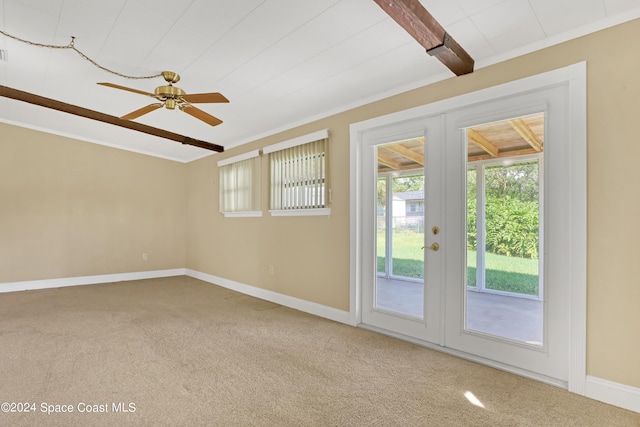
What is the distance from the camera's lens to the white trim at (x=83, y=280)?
542 centimetres

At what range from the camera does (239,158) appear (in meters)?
5.43

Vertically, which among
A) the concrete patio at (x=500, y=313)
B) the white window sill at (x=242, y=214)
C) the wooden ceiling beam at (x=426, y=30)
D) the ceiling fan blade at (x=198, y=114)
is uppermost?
the wooden ceiling beam at (x=426, y=30)

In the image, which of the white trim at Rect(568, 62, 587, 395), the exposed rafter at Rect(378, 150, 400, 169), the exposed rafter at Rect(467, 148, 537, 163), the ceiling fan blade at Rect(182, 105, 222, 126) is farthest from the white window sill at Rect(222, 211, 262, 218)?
the white trim at Rect(568, 62, 587, 395)

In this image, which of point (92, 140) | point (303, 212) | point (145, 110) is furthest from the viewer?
point (92, 140)

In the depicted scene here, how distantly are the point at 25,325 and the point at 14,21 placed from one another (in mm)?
3051

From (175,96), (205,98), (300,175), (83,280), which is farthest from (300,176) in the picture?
(83,280)

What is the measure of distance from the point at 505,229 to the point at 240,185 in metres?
4.01

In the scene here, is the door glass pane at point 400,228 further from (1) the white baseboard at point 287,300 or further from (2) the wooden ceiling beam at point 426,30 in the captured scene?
(2) the wooden ceiling beam at point 426,30

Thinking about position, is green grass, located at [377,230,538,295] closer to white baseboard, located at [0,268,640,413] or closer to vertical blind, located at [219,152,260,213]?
white baseboard, located at [0,268,640,413]

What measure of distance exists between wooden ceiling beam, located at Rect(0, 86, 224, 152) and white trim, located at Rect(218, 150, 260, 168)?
0.25 meters

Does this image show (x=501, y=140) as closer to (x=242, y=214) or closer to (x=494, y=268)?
(x=494, y=268)

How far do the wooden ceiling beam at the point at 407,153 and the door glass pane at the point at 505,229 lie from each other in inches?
18.5

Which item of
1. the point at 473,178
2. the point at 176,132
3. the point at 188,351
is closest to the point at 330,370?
the point at 188,351

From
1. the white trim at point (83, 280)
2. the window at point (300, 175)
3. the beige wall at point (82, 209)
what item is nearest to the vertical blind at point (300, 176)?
the window at point (300, 175)
